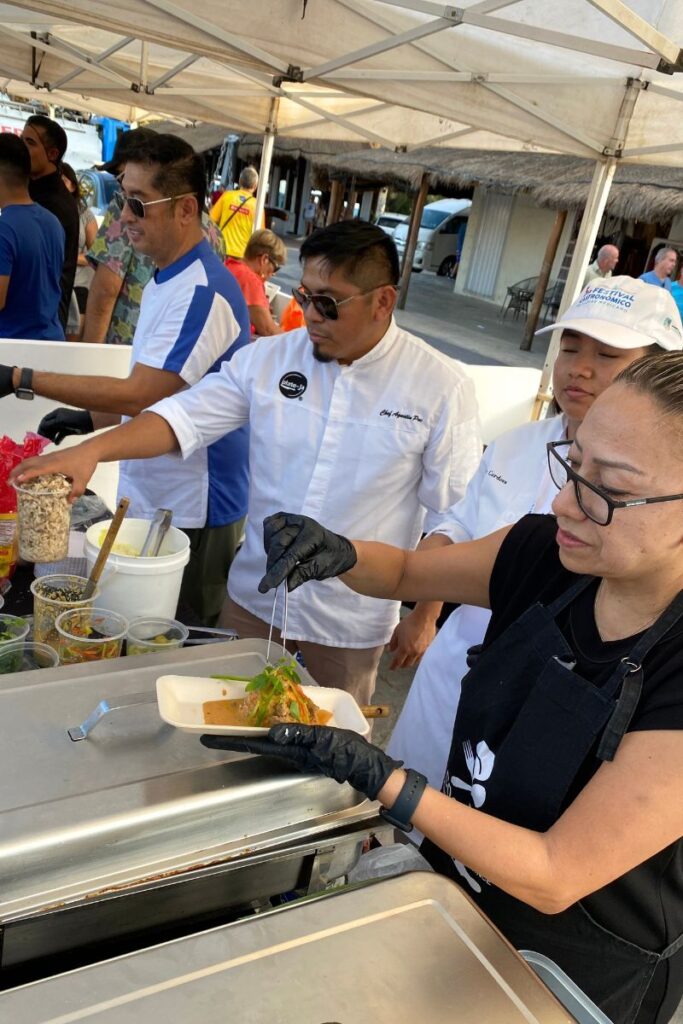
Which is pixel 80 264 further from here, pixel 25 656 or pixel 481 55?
pixel 25 656

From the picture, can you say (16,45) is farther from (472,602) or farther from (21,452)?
(472,602)

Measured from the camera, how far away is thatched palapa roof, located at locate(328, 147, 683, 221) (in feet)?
33.9

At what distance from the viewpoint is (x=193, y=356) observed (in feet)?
8.02

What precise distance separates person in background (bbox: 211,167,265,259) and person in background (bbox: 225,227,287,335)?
2.04 metres

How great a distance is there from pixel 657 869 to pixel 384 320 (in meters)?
1.65

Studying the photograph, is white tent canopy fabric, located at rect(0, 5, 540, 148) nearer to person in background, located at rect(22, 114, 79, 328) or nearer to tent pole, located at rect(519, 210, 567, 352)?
person in background, located at rect(22, 114, 79, 328)

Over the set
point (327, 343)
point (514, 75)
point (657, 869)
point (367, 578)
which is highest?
point (514, 75)

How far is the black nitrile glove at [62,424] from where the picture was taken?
2.24 meters

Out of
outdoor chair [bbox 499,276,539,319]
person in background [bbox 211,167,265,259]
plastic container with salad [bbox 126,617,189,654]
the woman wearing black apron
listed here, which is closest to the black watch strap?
the woman wearing black apron

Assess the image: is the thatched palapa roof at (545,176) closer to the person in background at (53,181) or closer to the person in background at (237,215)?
the person in background at (237,215)

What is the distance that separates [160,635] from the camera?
152 centimetres

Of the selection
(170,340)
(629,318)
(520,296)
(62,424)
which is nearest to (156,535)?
(62,424)

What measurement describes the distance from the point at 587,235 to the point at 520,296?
12244 mm

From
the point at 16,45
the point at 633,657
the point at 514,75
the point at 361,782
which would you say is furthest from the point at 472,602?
the point at 16,45
